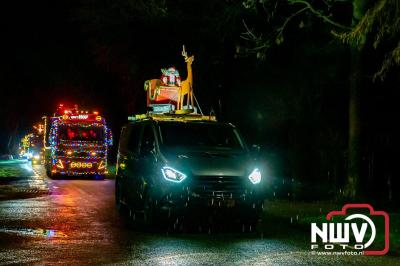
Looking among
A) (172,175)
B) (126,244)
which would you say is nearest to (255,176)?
(172,175)

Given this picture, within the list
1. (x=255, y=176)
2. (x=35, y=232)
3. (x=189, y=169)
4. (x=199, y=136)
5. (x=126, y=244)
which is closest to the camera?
(x=126, y=244)

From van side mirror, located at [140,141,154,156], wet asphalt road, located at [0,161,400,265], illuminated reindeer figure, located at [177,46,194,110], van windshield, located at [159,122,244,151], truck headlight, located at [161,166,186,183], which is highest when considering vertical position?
illuminated reindeer figure, located at [177,46,194,110]

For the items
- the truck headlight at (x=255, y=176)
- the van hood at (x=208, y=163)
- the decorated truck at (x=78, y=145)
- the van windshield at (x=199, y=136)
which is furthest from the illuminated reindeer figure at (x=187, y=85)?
the truck headlight at (x=255, y=176)

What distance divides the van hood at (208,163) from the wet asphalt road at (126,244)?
43.9 inches

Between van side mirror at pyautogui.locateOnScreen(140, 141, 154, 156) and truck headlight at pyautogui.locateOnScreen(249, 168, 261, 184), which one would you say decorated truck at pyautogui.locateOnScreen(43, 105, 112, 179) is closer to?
van side mirror at pyautogui.locateOnScreen(140, 141, 154, 156)

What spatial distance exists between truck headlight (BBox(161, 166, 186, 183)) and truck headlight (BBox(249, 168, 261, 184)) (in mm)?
1326

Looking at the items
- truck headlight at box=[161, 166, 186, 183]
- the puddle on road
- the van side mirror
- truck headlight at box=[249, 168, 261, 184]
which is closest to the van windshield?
the van side mirror

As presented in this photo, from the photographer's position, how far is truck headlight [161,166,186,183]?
1223 centimetres

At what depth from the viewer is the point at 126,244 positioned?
10.8 m

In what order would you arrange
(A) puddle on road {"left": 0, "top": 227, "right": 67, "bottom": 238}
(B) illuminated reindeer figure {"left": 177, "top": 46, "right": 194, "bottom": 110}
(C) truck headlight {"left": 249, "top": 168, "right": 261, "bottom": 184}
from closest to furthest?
(A) puddle on road {"left": 0, "top": 227, "right": 67, "bottom": 238} → (C) truck headlight {"left": 249, "top": 168, "right": 261, "bottom": 184} → (B) illuminated reindeer figure {"left": 177, "top": 46, "right": 194, "bottom": 110}

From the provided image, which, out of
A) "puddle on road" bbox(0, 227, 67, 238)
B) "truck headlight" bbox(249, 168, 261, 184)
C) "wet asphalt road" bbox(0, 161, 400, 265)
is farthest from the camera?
"truck headlight" bbox(249, 168, 261, 184)

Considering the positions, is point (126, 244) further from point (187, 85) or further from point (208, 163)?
point (187, 85)

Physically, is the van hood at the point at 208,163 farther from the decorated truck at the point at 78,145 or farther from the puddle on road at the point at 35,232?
the decorated truck at the point at 78,145

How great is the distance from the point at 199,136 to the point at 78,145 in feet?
49.2
